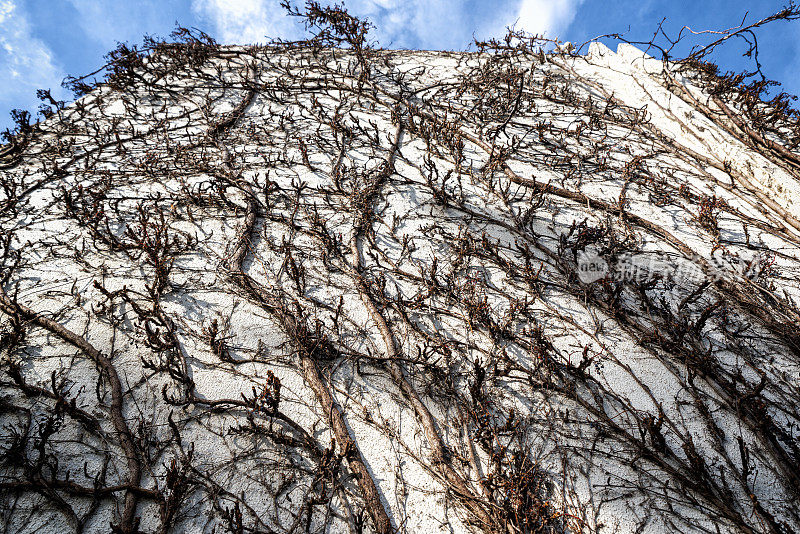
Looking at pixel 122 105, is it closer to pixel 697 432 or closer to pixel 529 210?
pixel 529 210

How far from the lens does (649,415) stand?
2381 mm

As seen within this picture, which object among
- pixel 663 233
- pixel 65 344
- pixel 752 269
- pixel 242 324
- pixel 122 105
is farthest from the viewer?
pixel 122 105

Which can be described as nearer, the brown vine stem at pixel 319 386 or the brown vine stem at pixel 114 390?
the brown vine stem at pixel 114 390

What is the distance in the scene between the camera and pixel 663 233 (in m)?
3.76

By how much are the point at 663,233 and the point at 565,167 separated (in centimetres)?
145

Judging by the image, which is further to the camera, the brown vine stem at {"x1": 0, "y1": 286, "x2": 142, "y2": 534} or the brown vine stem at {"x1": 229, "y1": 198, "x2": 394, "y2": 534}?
the brown vine stem at {"x1": 229, "y1": 198, "x2": 394, "y2": 534}

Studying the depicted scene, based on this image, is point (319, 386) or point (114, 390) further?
point (319, 386)

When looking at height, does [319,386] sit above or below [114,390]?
below

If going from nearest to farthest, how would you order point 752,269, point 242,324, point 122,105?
1. point 242,324
2. point 752,269
3. point 122,105

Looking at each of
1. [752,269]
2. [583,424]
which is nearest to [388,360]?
[583,424]

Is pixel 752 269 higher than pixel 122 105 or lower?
lower

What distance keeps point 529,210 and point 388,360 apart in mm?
2193

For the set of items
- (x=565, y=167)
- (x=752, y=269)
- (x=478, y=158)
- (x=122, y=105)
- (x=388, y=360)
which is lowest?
(x=388, y=360)

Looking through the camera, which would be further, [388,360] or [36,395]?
[388,360]
